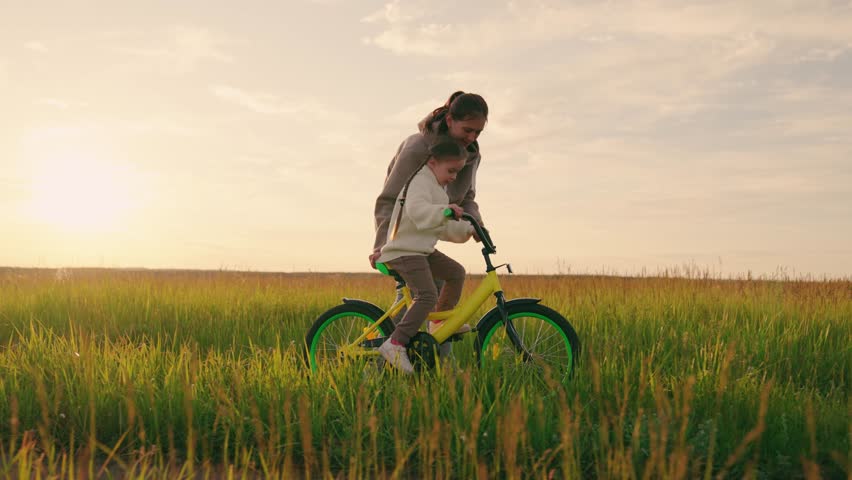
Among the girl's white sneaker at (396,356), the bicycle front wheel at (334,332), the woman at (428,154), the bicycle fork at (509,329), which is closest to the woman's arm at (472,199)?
the woman at (428,154)

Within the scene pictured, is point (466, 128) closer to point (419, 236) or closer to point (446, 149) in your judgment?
point (446, 149)

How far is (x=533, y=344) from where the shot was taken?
550 cm

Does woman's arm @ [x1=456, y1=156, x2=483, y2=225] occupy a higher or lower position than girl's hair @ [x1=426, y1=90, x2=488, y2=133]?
lower

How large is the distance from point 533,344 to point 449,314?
2.34 feet

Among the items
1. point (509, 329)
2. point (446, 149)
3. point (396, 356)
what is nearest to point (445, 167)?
point (446, 149)

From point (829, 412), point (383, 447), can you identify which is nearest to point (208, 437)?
point (383, 447)

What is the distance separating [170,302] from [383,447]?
23.4 ft

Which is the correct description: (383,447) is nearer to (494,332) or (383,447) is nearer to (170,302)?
(494,332)

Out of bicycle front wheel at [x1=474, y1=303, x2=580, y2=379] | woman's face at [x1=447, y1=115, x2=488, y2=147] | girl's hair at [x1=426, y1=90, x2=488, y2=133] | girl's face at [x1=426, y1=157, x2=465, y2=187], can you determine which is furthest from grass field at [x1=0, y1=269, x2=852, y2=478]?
girl's hair at [x1=426, y1=90, x2=488, y2=133]

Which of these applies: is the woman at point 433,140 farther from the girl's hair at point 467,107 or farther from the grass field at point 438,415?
the grass field at point 438,415

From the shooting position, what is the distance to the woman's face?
557 cm

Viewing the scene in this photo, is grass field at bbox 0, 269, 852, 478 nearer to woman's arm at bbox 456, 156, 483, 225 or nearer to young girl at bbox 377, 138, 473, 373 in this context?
young girl at bbox 377, 138, 473, 373

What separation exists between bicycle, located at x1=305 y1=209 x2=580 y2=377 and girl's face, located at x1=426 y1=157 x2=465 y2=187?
0.37 m

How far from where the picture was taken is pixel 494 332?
5531 millimetres
